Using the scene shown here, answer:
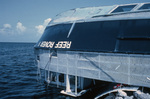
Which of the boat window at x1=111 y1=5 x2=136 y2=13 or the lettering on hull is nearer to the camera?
the boat window at x1=111 y1=5 x2=136 y2=13

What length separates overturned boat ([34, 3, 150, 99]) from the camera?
10.2 m

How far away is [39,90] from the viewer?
18047 millimetres

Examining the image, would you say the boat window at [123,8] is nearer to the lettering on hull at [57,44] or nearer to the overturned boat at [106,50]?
the overturned boat at [106,50]

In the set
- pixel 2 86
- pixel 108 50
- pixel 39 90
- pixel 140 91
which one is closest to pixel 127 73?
pixel 140 91

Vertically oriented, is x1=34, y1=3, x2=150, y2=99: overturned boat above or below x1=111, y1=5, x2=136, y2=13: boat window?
below

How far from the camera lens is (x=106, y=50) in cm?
1112

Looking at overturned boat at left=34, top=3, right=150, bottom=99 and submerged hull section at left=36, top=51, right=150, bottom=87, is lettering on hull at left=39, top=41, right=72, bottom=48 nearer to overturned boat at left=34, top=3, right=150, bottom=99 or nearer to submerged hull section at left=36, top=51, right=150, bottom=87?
overturned boat at left=34, top=3, right=150, bottom=99

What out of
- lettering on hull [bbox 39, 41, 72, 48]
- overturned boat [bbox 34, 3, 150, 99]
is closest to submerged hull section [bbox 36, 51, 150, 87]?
overturned boat [bbox 34, 3, 150, 99]

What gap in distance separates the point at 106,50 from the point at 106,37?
56.3 inches

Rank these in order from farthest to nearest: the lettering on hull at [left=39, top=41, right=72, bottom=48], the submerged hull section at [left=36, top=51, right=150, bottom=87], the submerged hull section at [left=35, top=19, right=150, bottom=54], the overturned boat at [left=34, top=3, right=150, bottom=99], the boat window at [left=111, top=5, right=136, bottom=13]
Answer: the lettering on hull at [left=39, top=41, right=72, bottom=48], the boat window at [left=111, top=5, right=136, bottom=13], the submerged hull section at [left=35, top=19, right=150, bottom=54], the overturned boat at [left=34, top=3, right=150, bottom=99], the submerged hull section at [left=36, top=51, right=150, bottom=87]

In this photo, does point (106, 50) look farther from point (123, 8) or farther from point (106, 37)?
point (123, 8)

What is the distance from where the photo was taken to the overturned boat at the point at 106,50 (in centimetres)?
1016

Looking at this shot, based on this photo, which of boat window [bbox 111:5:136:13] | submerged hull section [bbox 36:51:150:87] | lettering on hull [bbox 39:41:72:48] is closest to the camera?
submerged hull section [bbox 36:51:150:87]

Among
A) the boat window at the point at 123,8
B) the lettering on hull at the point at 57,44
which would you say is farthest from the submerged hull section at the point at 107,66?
the boat window at the point at 123,8
